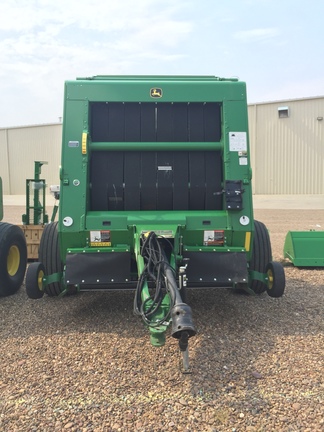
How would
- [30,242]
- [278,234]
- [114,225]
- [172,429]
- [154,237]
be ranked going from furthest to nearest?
[278,234]
[30,242]
[114,225]
[154,237]
[172,429]

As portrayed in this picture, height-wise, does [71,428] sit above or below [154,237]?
below

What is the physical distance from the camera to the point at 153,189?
15.0 ft

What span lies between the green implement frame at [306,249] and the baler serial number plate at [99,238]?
3.60m

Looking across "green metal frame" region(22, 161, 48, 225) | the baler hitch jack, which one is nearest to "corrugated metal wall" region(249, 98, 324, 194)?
"green metal frame" region(22, 161, 48, 225)

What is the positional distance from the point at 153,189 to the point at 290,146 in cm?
1744

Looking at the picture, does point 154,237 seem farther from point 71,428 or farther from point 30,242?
point 30,242

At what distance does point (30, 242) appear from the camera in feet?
24.0

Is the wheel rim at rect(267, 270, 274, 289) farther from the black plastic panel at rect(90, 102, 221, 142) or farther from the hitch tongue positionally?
the hitch tongue

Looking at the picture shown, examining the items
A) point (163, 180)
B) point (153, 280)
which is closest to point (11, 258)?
point (163, 180)

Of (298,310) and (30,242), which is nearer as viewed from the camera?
(298,310)

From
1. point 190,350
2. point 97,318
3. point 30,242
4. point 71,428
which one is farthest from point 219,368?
point 30,242

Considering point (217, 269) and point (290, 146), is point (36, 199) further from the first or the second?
point (290, 146)

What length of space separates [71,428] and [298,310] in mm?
2931

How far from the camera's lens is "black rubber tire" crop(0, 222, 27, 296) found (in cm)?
529
